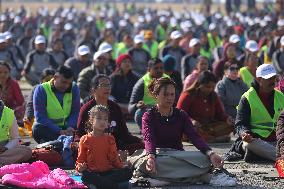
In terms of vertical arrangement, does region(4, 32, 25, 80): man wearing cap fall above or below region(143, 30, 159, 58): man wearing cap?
above

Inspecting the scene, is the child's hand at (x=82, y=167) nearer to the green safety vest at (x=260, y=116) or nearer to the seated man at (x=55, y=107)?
the seated man at (x=55, y=107)

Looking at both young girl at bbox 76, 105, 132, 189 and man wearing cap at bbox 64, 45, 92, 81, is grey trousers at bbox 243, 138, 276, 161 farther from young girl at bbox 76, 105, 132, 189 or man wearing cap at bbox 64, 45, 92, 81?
man wearing cap at bbox 64, 45, 92, 81

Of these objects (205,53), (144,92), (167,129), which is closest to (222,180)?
(167,129)

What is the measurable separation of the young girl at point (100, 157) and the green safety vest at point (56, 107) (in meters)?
2.52

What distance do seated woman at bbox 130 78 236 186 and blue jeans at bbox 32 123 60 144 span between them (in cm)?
219

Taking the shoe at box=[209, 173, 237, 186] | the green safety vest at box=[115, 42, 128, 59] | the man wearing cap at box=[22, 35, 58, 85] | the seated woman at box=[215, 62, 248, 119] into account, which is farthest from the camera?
the green safety vest at box=[115, 42, 128, 59]

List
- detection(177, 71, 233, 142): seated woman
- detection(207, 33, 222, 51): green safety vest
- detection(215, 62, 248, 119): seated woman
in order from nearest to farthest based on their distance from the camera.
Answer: detection(177, 71, 233, 142): seated woman → detection(215, 62, 248, 119): seated woman → detection(207, 33, 222, 51): green safety vest

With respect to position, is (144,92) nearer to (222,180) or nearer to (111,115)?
(111,115)

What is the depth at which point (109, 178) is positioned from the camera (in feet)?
31.8

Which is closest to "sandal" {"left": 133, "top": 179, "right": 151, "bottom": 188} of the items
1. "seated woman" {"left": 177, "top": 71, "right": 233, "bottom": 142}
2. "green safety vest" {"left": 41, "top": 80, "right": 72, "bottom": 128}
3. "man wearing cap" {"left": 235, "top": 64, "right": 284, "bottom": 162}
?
"man wearing cap" {"left": 235, "top": 64, "right": 284, "bottom": 162}

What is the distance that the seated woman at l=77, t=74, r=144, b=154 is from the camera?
36.8 ft

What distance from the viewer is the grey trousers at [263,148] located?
38.8 ft

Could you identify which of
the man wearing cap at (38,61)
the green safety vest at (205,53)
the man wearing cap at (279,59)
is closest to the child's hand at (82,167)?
the man wearing cap at (38,61)

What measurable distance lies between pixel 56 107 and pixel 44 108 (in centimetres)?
14
